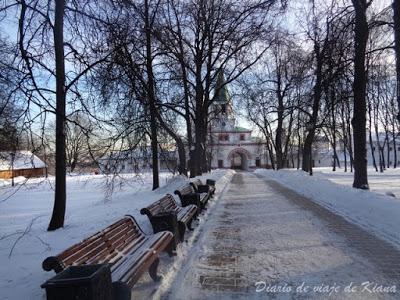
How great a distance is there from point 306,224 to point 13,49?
8.23m

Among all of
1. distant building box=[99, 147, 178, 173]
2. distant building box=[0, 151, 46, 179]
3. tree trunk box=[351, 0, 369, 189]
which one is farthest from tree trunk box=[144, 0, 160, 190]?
tree trunk box=[351, 0, 369, 189]

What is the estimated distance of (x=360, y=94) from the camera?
16016mm

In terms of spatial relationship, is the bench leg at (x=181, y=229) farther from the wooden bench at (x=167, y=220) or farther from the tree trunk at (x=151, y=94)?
the tree trunk at (x=151, y=94)

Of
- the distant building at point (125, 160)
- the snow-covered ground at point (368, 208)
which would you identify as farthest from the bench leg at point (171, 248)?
the distant building at point (125, 160)

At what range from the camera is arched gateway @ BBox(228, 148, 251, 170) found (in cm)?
9556

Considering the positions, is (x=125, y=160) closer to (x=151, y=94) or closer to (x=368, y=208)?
(x=151, y=94)

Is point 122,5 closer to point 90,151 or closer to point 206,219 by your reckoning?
point 90,151

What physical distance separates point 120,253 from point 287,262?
9.01ft

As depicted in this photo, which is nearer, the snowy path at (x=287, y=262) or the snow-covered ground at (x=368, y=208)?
the snowy path at (x=287, y=262)

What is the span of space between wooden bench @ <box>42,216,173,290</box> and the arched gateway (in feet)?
290

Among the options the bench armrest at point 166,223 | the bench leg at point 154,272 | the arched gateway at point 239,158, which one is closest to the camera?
the bench leg at point 154,272

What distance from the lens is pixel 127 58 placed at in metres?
12.7

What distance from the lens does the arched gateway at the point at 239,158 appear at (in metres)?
95.6

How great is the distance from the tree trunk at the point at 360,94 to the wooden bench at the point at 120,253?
36.4ft
